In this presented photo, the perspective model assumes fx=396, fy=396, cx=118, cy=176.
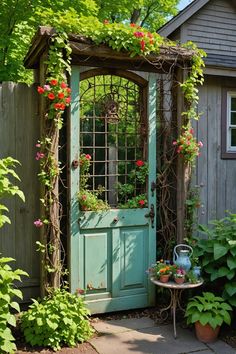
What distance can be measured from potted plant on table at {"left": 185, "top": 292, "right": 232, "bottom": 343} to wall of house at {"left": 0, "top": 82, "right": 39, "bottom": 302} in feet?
5.28

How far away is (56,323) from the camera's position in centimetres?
335

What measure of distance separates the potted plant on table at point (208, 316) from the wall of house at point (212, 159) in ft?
8.52

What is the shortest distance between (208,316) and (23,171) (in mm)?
2229

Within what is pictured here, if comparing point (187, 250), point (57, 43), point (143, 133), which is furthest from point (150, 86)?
point (187, 250)

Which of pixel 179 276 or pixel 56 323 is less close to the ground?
pixel 179 276

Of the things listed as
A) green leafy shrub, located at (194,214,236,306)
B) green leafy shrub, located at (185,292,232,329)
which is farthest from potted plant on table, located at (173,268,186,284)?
green leafy shrub, located at (194,214,236,306)

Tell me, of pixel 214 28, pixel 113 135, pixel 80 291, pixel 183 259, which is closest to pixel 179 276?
pixel 183 259

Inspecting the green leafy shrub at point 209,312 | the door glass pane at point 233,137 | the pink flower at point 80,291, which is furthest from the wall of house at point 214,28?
the pink flower at point 80,291

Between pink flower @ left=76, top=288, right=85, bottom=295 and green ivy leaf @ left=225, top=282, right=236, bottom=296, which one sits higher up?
green ivy leaf @ left=225, top=282, right=236, bottom=296

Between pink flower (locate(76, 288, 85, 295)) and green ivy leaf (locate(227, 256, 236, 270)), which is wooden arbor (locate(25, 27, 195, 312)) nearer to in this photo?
pink flower (locate(76, 288, 85, 295))

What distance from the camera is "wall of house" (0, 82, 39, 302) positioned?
Answer: 3.91 metres

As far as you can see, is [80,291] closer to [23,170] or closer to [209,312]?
[209,312]

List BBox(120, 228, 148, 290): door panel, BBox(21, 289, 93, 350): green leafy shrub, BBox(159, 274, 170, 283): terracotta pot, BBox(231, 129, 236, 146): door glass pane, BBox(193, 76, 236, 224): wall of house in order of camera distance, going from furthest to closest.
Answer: BBox(231, 129, 236, 146): door glass pane, BBox(193, 76, 236, 224): wall of house, BBox(120, 228, 148, 290): door panel, BBox(159, 274, 170, 283): terracotta pot, BBox(21, 289, 93, 350): green leafy shrub

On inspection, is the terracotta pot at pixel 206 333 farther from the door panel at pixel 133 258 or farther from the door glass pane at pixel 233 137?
the door glass pane at pixel 233 137
